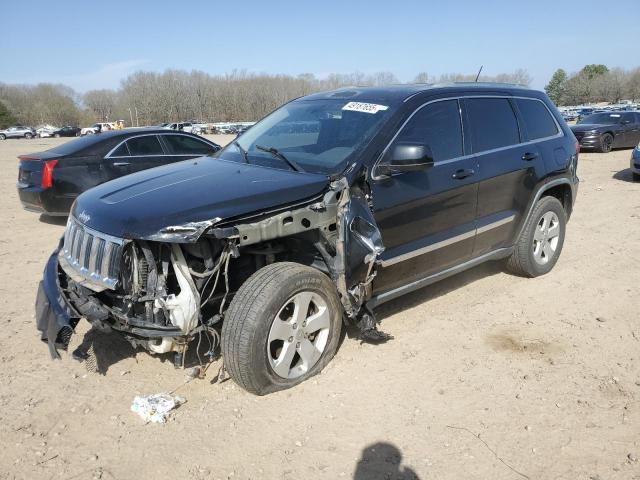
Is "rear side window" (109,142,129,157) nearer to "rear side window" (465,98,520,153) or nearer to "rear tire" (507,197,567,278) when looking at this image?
"rear side window" (465,98,520,153)

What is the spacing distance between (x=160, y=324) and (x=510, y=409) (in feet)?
7.35

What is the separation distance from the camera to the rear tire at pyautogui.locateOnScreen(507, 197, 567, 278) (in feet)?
17.0

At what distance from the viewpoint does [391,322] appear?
448 cm

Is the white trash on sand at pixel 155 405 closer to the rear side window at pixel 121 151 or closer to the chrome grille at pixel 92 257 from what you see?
the chrome grille at pixel 92 257

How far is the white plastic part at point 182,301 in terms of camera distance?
3.10 m

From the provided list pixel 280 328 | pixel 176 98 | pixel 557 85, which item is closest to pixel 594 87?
pixel 557 85

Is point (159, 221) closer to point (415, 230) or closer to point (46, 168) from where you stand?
point (415, 230)

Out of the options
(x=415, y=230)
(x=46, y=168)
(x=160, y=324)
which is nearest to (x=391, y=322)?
(x=415, y=230)

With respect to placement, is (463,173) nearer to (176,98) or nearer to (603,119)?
(603,119)

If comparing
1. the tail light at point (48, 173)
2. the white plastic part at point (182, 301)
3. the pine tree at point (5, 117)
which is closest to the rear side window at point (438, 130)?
the white plastic part at point (182, 301)

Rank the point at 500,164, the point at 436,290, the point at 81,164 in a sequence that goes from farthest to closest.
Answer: the point at 81,164, the point at 436,290, the point at 500,164

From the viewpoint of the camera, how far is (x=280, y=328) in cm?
328

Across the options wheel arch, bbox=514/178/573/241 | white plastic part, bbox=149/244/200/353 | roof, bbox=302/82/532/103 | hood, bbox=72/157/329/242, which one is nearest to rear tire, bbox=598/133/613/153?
wheel arch, bbox=514/178/573/241

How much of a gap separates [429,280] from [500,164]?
4.14 ft
